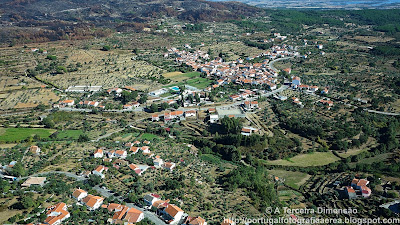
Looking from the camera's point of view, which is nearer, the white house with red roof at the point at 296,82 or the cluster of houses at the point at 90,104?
the cluster of houses at the point at 90,104

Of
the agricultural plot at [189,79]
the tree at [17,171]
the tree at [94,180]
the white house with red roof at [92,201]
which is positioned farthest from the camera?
the agricultural plot at [189,79]

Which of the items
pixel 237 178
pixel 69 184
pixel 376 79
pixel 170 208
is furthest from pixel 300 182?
pixel 376 79

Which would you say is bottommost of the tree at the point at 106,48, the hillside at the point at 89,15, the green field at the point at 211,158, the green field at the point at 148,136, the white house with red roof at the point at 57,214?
the green field at the point at 211,158

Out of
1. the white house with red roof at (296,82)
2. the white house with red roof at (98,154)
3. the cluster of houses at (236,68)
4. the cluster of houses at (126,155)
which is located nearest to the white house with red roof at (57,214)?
the cluster of houses at (126,155)

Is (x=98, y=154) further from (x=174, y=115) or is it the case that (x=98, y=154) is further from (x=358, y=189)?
(x=358, y=189)

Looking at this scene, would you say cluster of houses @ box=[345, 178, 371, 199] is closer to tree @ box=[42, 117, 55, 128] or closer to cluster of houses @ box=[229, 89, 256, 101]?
cluster of houses @ box=[229, 89, 256, 101]

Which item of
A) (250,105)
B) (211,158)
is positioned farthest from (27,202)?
(250,105)

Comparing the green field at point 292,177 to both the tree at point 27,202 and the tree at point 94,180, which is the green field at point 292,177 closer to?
the tree at point 94,180

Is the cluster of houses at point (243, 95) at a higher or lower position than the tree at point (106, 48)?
lower
